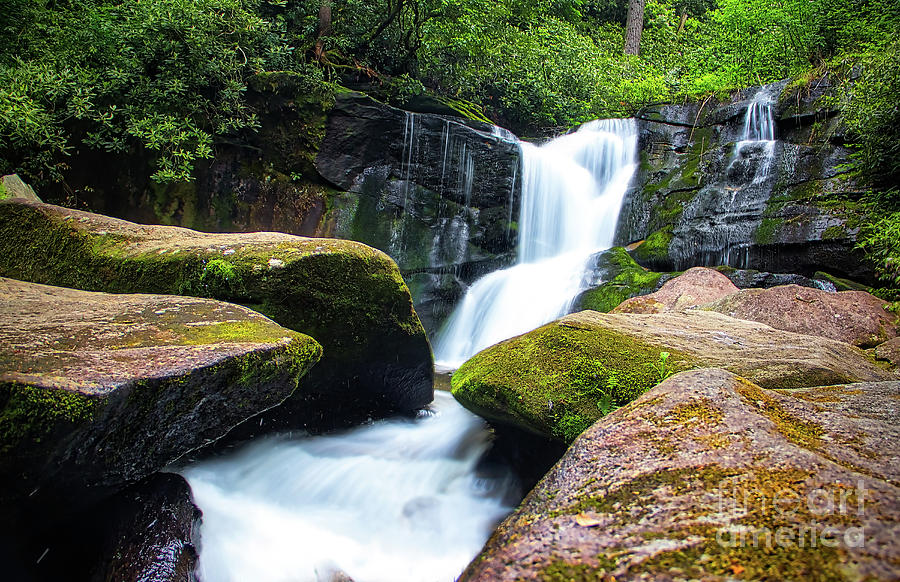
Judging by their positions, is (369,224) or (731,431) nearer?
(731,431)

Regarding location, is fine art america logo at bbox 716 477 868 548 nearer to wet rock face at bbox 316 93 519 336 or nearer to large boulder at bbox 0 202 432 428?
large boulder at bbox 0 202 432 428

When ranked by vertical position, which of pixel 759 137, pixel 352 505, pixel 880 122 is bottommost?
pixel 352 505

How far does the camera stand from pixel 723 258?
818 centimetres

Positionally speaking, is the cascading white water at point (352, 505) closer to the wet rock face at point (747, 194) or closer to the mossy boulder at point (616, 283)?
the mossy boulder at point (616, 283)

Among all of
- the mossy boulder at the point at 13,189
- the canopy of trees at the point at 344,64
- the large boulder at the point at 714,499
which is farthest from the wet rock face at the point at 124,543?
the canopy of trees at the point at 344,64

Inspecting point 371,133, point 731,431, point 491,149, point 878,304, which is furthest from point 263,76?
point 878,304

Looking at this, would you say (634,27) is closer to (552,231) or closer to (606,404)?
(552,231)

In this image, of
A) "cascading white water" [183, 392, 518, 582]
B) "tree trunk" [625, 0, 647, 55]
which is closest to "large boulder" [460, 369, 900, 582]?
"cascading white water" [183, 392, 518, 582]

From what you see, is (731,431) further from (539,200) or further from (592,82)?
(592,82)

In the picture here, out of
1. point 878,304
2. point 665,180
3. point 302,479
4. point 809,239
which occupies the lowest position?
point 302,479

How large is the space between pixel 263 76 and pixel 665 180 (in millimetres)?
8596

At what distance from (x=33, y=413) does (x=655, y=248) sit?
30.4 feet

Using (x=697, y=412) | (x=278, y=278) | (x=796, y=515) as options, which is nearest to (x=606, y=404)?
(x=697, y=412)

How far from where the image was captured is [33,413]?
146 centimetres
